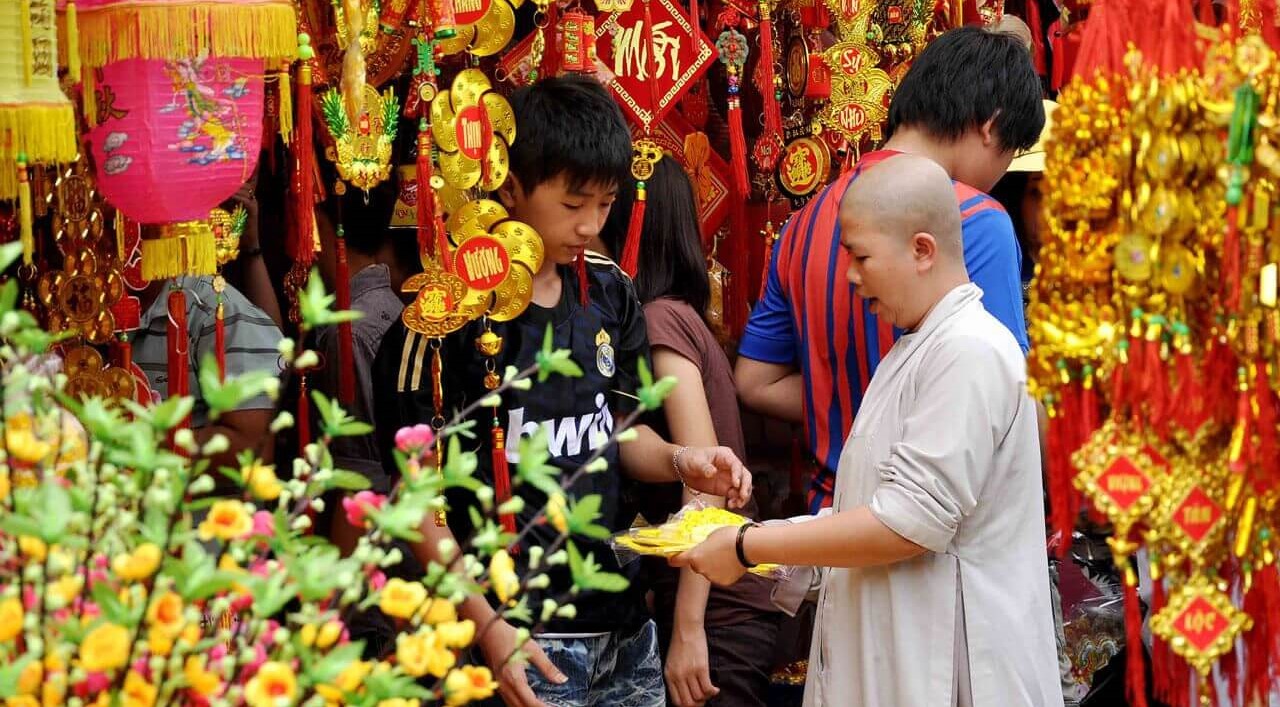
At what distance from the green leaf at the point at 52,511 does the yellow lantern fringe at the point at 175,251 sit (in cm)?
119

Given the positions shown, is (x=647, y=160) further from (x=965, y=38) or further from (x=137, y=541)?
(x=137, y=541)

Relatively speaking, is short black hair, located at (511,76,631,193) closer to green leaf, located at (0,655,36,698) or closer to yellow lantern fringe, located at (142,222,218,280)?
yellow lantern fringe, located at (142,222,218,280)

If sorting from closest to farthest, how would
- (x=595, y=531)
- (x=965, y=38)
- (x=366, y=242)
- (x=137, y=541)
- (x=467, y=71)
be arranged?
(x=137, y=541)
(x=595, y=531)
(x=467, y=71)
(x=965, y=38)
(x=366, y=242)

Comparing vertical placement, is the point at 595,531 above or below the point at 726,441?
above

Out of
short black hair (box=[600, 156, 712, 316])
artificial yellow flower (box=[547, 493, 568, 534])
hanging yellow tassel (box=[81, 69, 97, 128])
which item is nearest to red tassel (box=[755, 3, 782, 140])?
short black hair (box=[600, 156, 712, 316])

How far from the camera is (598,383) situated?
254 centimetres

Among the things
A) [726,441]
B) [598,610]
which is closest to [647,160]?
[726,441]

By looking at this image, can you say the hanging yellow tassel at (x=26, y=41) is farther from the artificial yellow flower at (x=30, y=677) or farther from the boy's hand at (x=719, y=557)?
the boy's hand at (x=719, y=557)

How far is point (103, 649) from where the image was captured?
1132 mm

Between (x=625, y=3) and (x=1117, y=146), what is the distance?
156 cm

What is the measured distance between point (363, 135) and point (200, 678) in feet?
4.50

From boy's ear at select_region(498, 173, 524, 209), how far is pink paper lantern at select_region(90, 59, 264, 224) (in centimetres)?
48

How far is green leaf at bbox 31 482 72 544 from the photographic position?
1.10 m

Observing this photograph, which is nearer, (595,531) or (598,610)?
(595,531)
